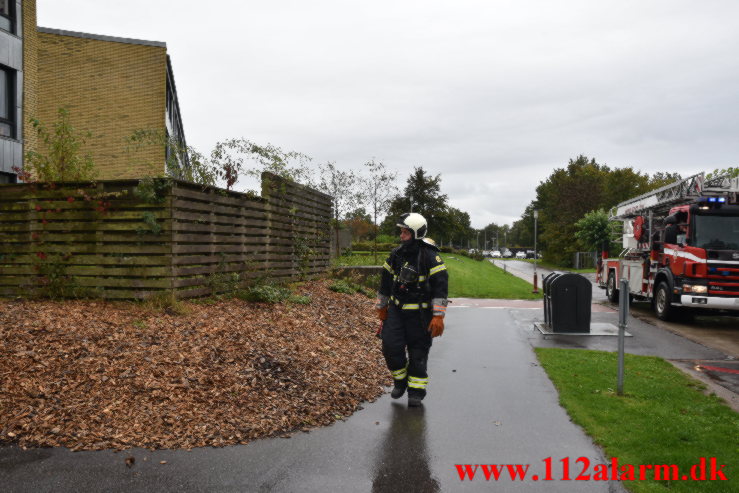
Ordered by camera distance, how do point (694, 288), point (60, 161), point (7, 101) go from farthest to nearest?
1. point (7, 101)
2. point (694, 288)
3. point (60, 161)

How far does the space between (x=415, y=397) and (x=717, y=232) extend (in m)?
10.1

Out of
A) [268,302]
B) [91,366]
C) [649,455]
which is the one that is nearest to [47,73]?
[268,302]

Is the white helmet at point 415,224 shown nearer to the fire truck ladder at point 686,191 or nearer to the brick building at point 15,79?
the fire truck ladder at point 686,191

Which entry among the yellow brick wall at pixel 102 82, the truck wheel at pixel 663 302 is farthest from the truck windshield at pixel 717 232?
the yellow brick wall at pixel 102 82

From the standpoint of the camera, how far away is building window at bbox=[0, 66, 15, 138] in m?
17.2

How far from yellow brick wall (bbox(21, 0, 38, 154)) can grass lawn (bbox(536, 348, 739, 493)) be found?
57.1 ft

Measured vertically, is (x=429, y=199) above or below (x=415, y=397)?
above

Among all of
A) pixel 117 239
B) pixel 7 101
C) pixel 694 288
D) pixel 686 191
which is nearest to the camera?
pixel 117 239

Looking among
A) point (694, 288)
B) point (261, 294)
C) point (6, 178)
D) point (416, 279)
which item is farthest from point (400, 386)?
point (6, 178)

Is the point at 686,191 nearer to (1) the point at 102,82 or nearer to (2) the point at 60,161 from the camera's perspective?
(2) the point at 60,161

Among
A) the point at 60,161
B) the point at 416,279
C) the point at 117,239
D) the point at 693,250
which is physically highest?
the point at 60,161

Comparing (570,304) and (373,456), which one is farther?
(570,304)

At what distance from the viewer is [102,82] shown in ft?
78.5

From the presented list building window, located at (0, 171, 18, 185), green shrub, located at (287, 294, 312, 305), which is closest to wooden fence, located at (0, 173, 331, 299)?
green shrub, located at (287, 294, 312, 305)
